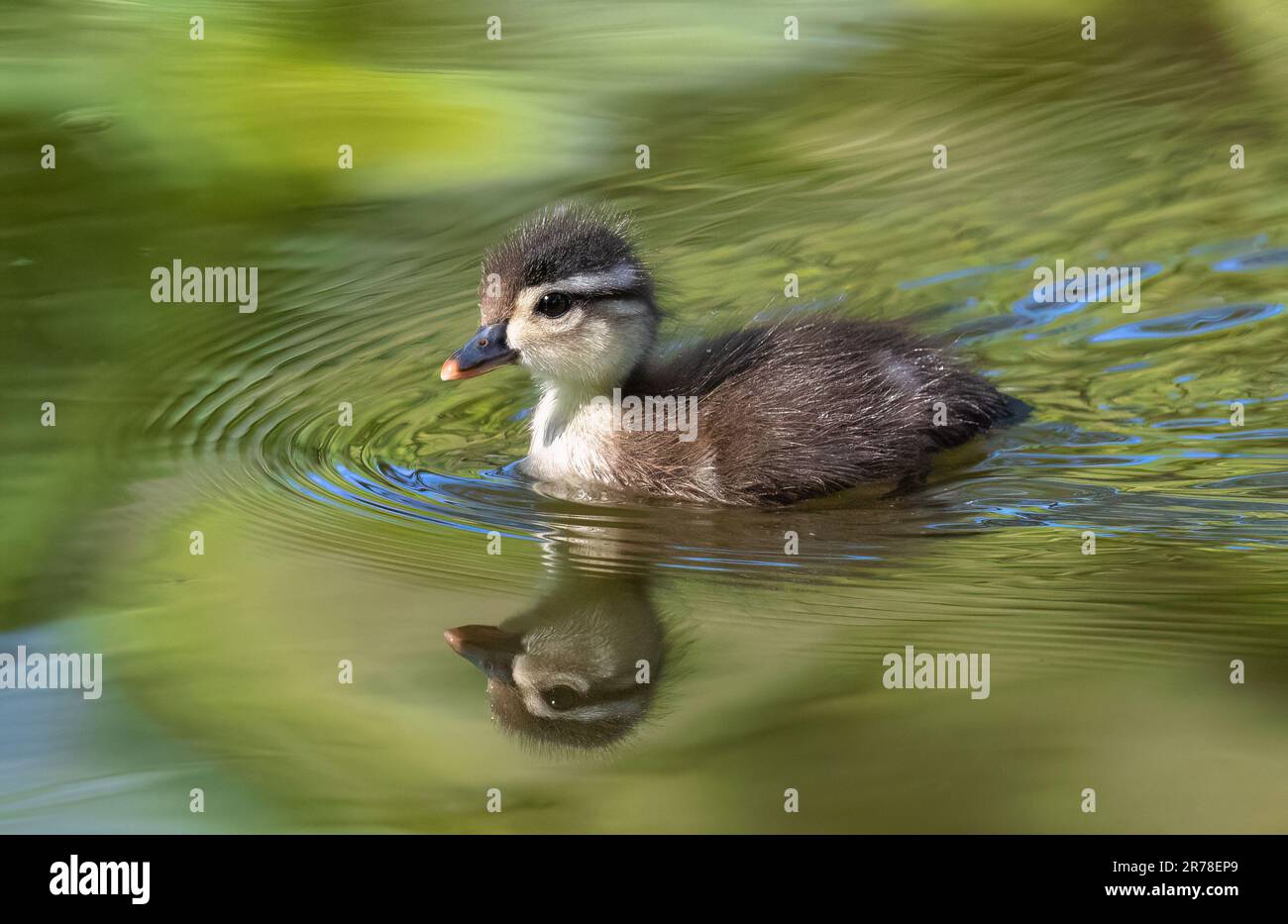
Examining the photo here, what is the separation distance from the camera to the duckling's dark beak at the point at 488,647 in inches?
165

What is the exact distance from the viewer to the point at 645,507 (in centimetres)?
550

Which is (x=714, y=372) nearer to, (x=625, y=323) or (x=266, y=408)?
(x=625, y=323)

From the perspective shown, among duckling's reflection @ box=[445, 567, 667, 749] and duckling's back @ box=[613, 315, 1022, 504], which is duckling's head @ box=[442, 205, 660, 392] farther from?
duckling's reflection @ box=[445, 567, 667, 749]

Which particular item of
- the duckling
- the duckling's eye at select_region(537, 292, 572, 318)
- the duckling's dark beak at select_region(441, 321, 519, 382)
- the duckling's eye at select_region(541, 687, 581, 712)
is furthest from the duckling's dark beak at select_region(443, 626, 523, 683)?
the duckling's eye at select_region(537, 292, 572, 318)

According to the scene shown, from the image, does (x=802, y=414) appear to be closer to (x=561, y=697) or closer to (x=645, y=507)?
(x=645, y=507)

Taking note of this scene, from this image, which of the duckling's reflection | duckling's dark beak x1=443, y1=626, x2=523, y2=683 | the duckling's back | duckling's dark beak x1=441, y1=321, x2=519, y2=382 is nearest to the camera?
the duckling's reflection

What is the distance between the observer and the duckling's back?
5.56m

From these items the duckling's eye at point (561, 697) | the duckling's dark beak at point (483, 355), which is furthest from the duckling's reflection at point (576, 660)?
the duckling's dark beak at point (483, 355)

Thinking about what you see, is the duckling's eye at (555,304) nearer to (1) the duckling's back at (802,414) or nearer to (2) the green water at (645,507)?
(1) the duckling's back at (802,414)

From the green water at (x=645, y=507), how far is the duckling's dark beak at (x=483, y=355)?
347 millimetres

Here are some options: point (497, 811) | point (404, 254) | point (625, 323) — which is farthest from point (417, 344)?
point (497, 811)

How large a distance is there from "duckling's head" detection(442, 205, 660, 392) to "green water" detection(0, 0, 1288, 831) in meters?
0.40

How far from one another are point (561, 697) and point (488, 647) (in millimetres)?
297

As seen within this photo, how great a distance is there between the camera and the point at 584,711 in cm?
406
